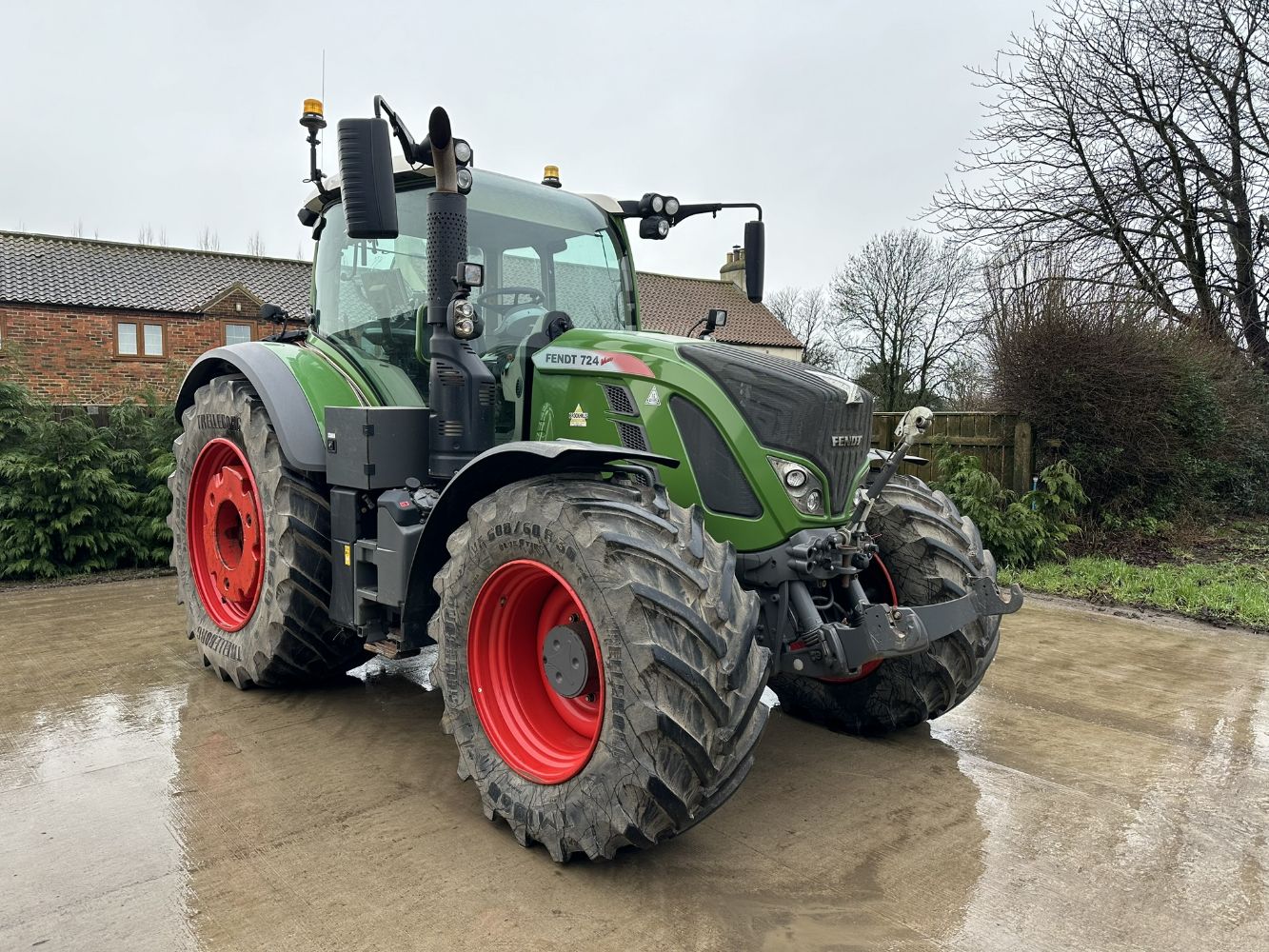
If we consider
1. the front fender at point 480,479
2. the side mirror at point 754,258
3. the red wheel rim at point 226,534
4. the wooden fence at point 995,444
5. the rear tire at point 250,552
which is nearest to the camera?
the front fender at point 480,479

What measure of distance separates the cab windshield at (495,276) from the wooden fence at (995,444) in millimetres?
5506

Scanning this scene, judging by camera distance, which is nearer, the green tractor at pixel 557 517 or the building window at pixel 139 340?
the green tractor at pixel 557 517

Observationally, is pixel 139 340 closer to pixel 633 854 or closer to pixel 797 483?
pixel 797 483

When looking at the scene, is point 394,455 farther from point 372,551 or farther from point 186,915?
point 186,915

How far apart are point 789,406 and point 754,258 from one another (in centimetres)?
136

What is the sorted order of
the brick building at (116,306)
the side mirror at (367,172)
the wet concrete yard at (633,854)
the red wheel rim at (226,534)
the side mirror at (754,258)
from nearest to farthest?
the wet concrete yard at (633,854), the side mirror at (367,172), the side mirror at (754,258), the red wheel rim at (226,534), the brick building at (116,306)

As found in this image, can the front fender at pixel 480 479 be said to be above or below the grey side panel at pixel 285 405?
below

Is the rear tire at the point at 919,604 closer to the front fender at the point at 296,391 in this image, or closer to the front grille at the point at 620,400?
the front grille at the point at 620,400

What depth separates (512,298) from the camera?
396 centimetres

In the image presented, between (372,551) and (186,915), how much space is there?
150 cm

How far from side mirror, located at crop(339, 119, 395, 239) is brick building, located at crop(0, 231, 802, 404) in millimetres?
17375

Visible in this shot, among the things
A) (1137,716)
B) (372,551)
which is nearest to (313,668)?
(372,551)

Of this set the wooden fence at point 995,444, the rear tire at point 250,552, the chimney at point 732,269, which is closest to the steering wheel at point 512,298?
the rear tire at point 250,552

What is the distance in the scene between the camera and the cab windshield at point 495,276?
3.91 m
